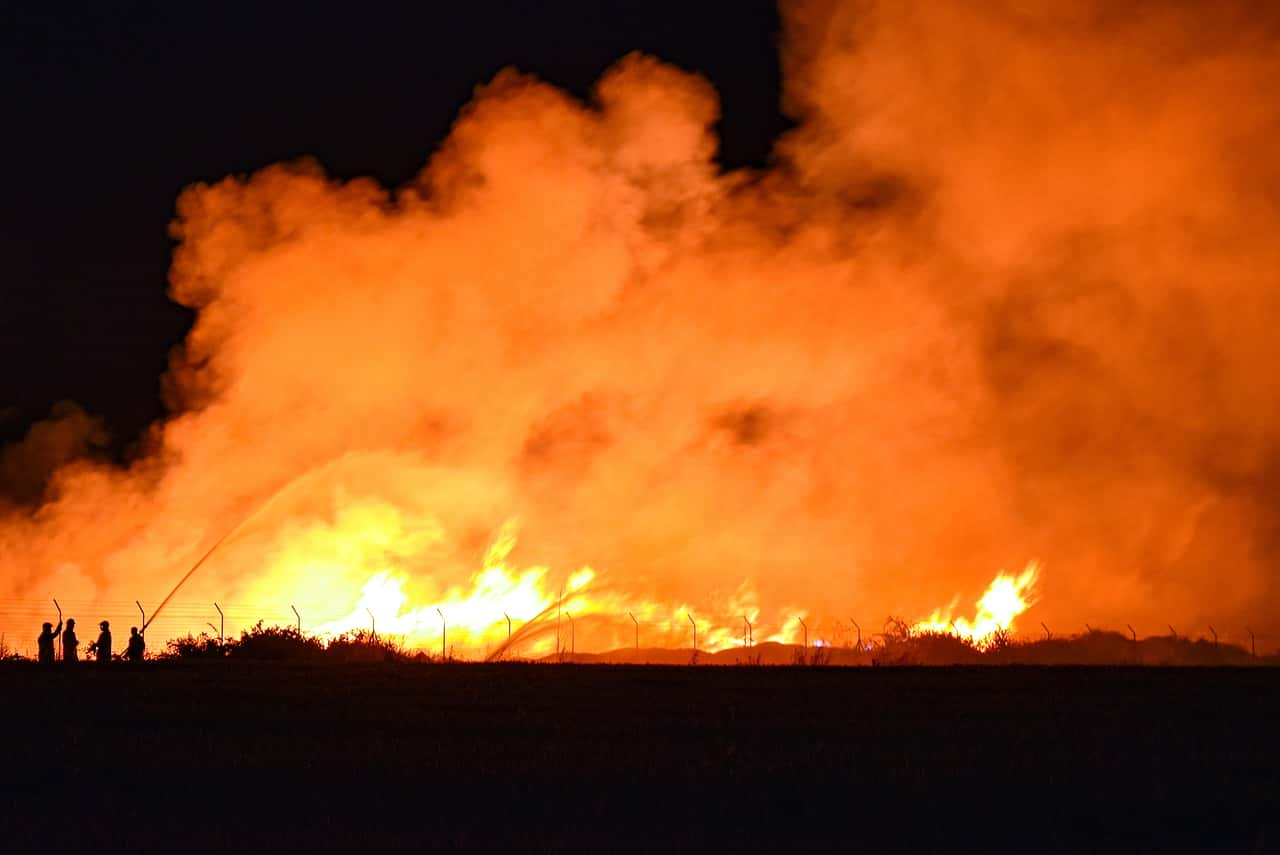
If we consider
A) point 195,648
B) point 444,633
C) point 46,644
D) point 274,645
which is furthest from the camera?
point 444,633

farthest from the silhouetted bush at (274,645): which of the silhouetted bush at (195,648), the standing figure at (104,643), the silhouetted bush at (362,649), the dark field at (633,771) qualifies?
the dark field at (633,771)

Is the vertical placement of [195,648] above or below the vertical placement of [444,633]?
below

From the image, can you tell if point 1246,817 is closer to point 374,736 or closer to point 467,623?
point 374,736

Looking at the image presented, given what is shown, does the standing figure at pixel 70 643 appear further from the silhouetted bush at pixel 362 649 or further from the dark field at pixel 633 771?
the dark field at pixel 633 771

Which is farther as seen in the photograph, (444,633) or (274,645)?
(444,633)

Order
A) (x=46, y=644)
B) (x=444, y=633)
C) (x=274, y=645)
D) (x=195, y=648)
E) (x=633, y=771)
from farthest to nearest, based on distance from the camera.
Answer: (x=444, y=633)
(x=195, y=648)
(x=274, y=645)
(x=46, y=644)
(x=633, y=771)

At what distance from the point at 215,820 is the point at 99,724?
11848mm

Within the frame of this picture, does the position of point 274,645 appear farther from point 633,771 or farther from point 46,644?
point 633,771

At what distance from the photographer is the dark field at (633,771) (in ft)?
48.5

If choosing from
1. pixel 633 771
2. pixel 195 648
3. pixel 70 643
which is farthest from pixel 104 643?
pixel 633 771

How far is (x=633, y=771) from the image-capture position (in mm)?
19172

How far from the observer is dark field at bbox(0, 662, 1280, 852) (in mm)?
14797

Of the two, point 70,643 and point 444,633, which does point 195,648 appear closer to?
point 70,643

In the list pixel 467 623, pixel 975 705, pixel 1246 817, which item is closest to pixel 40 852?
pixel 1246 817
